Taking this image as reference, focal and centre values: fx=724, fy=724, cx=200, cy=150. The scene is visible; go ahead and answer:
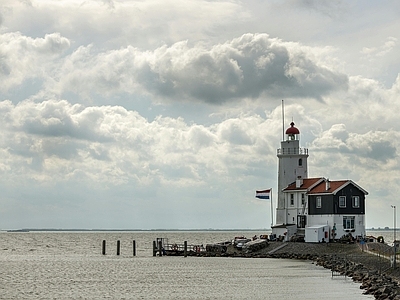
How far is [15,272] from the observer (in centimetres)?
6188

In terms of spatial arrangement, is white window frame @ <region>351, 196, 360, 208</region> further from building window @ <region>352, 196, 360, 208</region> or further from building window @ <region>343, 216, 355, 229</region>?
building window @ <region>343, 216, 355, 229</region>

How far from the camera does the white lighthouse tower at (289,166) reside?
75500mm

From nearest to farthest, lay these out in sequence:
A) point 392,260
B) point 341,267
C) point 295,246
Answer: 1. point 392,260
2. point 341,267
3. point 295,246

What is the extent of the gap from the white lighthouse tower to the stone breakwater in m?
5.19

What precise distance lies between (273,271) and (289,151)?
22573 mm

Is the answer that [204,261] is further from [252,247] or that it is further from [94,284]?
[94,284]

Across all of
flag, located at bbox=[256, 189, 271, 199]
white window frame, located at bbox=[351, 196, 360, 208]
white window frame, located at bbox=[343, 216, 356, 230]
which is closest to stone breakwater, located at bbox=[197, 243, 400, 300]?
white window frame, located at bbox=[343, 216, 356, 230]

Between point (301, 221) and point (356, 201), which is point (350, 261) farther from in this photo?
point (301, 221)

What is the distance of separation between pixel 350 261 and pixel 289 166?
64.5ft

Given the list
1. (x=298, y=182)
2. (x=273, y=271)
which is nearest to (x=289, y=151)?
(x=298, y=182)

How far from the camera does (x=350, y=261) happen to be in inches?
2271

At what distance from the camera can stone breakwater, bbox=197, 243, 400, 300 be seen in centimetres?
3925

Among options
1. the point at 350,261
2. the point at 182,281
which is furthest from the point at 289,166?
the point at 182,281

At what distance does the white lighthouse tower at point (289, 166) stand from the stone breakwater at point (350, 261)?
17.0 feet
